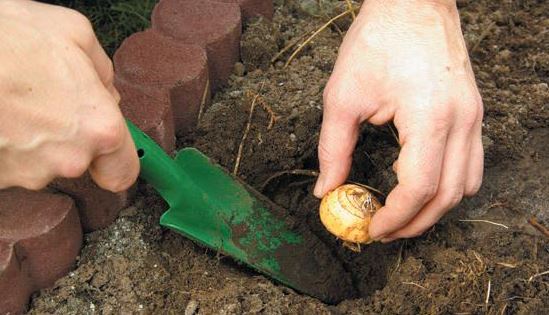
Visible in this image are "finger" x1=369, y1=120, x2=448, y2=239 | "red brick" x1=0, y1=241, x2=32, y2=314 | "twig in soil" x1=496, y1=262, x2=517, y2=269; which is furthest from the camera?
"twig in soil" x1=496, y1=262, x2=517, y2=269

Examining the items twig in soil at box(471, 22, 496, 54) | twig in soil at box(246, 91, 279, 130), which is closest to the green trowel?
twig in soil at box(246, 91, 279, 130)

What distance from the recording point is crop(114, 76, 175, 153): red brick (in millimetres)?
2107

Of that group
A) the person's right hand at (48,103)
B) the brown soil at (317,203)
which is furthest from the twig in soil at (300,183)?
the person's right hand at (48,103)

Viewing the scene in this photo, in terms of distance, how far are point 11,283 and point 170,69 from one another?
756 mm

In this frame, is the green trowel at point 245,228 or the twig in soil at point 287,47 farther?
the twig in soil at point 287,47

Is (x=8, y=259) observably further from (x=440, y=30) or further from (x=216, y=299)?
(x=440, y=30)

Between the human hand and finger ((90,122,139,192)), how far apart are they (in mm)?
481

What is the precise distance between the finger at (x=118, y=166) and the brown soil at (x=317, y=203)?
0.40 m

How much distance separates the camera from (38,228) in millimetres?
1902

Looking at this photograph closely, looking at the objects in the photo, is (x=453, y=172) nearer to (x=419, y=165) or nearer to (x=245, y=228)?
(x=419, y=165)

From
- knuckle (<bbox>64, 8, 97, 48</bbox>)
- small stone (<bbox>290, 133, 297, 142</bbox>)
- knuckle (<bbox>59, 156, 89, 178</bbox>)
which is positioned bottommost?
small stone (<bbox>290, 133, 297, 142</bbox>)

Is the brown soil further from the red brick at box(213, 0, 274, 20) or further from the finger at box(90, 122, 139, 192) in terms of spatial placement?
the finger at box(90, 122, 139, 192)

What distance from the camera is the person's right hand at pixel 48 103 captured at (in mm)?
1472

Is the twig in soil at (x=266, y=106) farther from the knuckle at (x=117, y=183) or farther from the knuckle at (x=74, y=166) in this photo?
the knuckle at (x=74, y=166)
